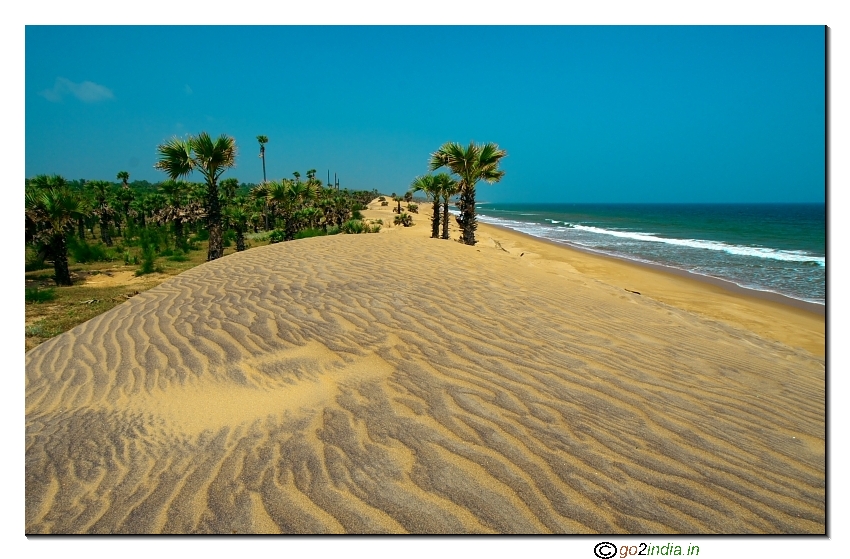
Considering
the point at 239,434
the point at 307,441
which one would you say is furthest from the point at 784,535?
the point at 239,434

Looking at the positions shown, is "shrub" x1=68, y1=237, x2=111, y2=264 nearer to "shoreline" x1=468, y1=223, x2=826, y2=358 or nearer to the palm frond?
the palm frond

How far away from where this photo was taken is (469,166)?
17.3 meters

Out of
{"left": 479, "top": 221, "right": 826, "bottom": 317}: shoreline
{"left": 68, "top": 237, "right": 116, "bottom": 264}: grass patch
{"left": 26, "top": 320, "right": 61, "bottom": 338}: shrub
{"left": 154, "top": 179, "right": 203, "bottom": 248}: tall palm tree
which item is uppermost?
{"left": 154, "top": 179, "right": 203, "bottom": 248}: tall palm tree

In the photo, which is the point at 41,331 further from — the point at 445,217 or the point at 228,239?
the point at 228,239

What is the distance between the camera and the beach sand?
6.98ft

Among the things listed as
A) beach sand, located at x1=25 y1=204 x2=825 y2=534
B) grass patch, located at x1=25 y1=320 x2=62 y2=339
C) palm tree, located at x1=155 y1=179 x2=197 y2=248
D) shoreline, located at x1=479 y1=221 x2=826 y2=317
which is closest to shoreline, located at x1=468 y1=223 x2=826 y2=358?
shoreline, located at x1=479 y1=221 x2=826 y2=317

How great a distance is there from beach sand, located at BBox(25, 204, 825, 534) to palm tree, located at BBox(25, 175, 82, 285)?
931 centimetres

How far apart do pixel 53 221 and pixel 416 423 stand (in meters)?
15.3

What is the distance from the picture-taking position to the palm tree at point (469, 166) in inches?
668

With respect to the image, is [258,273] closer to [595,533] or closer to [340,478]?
[340,478]

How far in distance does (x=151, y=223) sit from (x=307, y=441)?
118 feet

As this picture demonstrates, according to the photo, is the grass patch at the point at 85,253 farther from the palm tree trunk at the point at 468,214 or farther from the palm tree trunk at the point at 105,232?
the palm tree trunk at the point at 468,214

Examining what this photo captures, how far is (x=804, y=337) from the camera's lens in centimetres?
797

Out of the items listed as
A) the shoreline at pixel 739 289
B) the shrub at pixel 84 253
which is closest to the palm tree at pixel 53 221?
the shrub at pixel 84 253
